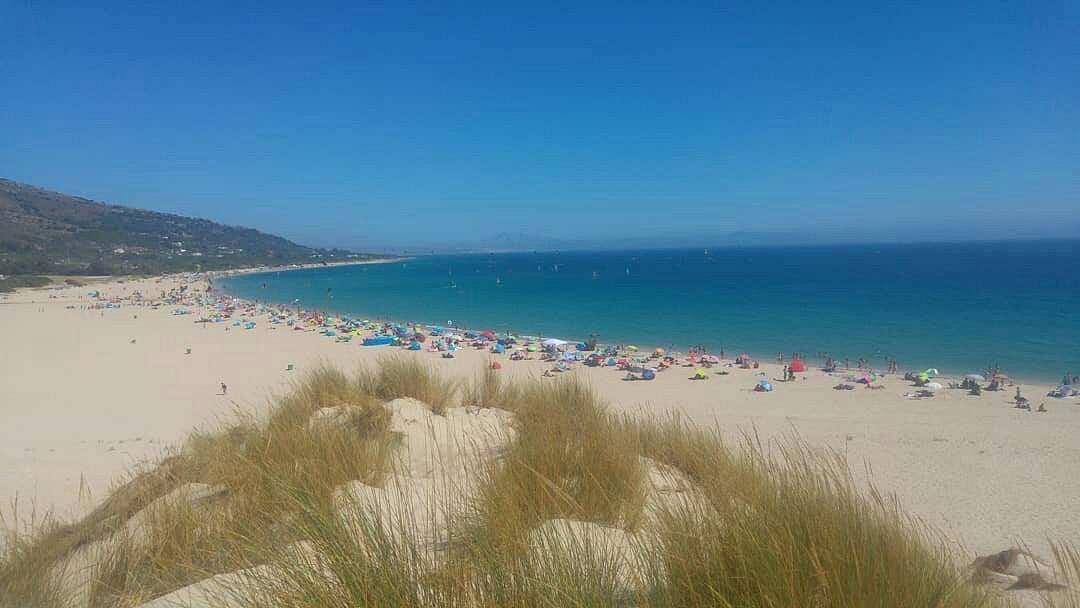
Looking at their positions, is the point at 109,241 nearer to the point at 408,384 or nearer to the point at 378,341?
the point at 378,341

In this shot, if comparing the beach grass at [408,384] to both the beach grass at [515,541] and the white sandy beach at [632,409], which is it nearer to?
the white sandy beach at [632,409]

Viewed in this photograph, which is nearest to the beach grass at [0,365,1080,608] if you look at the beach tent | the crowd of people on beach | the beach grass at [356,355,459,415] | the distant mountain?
the beach grass at [356,355,459,415]

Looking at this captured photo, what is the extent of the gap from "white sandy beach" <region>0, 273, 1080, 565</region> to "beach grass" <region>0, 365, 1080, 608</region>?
2.52 feet

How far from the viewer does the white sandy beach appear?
269 inches

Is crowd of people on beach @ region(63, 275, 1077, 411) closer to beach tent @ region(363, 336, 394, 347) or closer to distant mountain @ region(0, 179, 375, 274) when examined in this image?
beach tent @ region(363, 336, 394, 347)

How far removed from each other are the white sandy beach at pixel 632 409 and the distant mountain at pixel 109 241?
52104 millimetres

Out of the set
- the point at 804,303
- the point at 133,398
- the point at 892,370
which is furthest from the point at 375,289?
the point at 892,370

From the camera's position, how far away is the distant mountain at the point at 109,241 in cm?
6625

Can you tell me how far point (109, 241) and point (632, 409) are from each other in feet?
345

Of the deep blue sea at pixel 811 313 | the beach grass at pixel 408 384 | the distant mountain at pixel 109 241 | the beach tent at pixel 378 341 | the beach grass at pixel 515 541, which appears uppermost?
the distant mountain at pixel 109 241

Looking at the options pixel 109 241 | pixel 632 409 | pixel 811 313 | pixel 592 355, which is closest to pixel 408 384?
pixel 632 409

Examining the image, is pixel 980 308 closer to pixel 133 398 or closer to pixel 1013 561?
pixel 1013 561

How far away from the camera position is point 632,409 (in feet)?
36.6

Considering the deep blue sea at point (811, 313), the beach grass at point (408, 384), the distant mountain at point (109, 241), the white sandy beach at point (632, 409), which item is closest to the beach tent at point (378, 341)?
the white sandy beach at point (632, 409)
